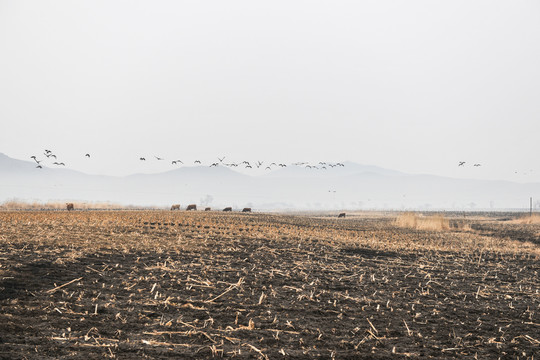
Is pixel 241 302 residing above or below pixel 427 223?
below

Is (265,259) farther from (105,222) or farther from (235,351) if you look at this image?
(105,222)

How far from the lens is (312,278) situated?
14.0 m

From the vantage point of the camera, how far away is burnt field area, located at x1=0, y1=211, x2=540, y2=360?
8.37m

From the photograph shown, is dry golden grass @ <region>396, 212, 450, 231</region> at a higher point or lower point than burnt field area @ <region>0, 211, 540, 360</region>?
higher

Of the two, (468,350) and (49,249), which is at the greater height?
(49,249)

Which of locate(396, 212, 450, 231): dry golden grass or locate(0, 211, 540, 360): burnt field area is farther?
locate(396, 212, 450, 231): dry golden grass

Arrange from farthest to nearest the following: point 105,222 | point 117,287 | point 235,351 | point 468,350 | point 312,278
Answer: point 105,222
point 312,278
point 117,287
point 468,350
point 235,351

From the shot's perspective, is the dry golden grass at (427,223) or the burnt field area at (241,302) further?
the dry golden grass at (427,223)

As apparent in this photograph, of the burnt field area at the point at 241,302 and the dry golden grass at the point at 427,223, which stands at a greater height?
the dry golden grass at the point at 427,223

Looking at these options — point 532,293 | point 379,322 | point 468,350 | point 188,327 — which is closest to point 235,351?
point 188,327

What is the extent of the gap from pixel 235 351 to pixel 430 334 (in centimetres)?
417

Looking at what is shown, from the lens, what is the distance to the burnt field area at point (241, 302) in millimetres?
8367

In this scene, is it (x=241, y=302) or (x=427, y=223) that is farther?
(x=427, y=223)

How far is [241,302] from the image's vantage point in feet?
35.8
